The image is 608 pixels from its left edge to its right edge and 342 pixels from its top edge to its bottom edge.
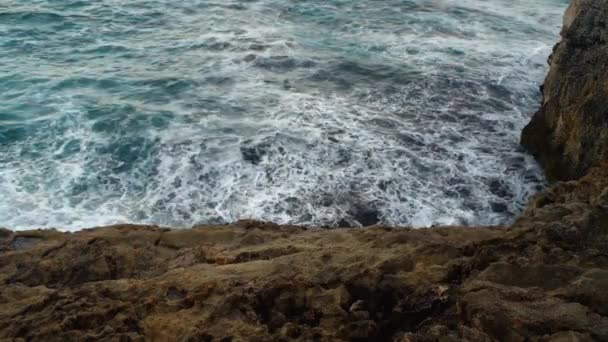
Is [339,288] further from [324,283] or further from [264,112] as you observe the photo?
[264,112]

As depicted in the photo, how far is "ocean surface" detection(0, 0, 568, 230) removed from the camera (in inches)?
466

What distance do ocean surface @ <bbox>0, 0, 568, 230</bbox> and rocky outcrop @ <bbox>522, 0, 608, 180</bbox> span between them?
67 centimetres

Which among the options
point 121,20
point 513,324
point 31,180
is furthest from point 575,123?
point 121,20

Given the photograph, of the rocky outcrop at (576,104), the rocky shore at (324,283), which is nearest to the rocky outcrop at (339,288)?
the rocky shore at (324,283)

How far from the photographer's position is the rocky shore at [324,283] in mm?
5441

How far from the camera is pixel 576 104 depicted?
1215cm

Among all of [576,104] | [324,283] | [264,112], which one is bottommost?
[264,112]

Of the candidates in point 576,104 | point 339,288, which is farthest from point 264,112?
point 339,288

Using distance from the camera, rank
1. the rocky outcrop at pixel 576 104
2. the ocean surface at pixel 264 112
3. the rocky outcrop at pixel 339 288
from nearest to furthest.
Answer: the rocky outcrop at pixel 339 288 < the rocky outcrop at pixel 576 104 < the ocean surface at pixel 264 112

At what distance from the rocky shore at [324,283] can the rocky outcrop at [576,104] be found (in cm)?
340

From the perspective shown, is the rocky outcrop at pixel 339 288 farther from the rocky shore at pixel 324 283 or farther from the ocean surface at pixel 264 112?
the ocean surface at pixel 264 112

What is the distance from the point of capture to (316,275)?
20.7ft

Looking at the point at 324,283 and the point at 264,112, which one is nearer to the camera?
the point at 324,283

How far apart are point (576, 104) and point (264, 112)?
25.2 ft
